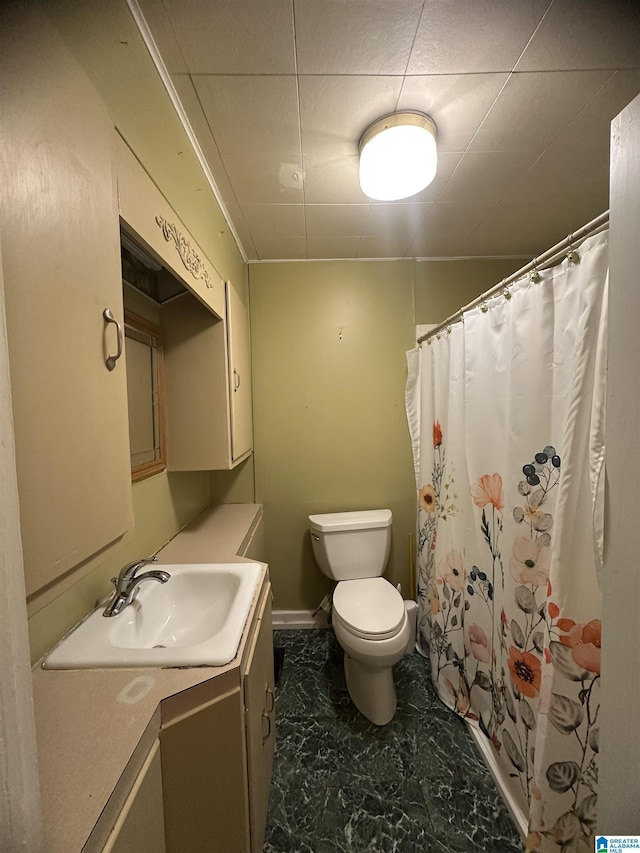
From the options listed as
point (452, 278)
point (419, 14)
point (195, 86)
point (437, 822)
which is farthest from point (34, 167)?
point (452, 278)

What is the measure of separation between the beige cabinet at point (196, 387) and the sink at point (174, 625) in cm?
46

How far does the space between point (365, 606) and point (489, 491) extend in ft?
2.59

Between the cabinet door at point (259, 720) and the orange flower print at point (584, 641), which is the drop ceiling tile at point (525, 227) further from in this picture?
the cabinet door at point (259, 720)

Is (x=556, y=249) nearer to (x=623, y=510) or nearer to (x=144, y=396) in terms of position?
(x=623, y=510)

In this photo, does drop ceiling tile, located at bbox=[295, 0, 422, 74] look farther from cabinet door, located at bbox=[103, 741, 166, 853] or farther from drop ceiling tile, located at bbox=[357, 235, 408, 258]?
cabinet door, located at bbox=[103, 741, 166, 853]

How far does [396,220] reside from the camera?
160cm

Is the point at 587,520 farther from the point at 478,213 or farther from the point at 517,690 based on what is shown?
the point at 478,213

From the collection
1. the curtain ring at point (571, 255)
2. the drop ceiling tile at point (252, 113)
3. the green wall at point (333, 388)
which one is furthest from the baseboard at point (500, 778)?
the drop ceiling tile at point (252, 113)

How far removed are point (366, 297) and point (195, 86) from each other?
3.99ft

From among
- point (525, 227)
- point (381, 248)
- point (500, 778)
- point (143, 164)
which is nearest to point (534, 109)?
point (525, 227)

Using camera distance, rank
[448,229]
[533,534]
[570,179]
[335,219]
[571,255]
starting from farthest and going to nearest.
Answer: [448,229] → [335,219] → [570,179] → [533,534] → [571,255]

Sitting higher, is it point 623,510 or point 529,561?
point 623,510

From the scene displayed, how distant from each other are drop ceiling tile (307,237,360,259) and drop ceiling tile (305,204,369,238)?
1.4 inches

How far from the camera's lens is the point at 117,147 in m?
0.67
